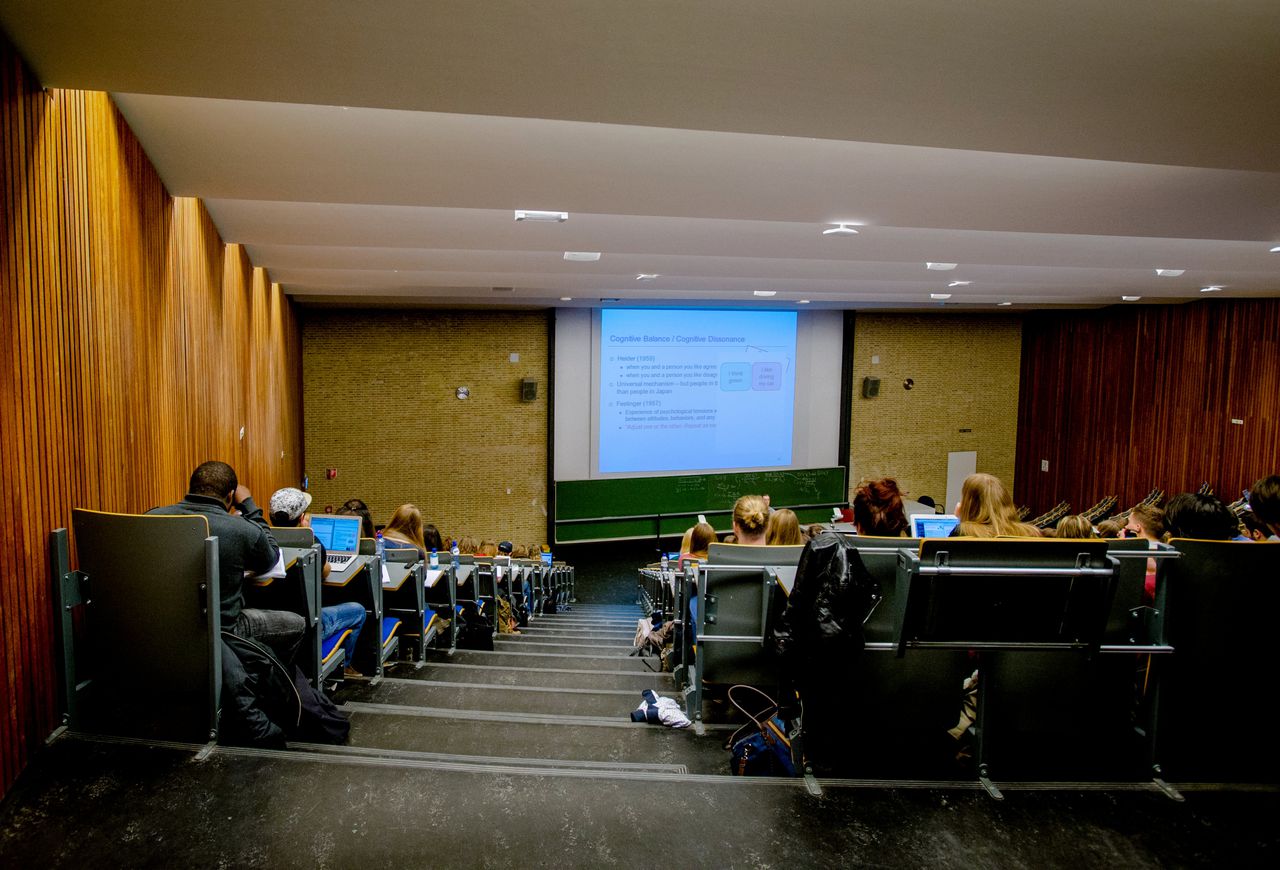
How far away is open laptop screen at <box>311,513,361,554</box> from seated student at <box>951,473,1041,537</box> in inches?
136

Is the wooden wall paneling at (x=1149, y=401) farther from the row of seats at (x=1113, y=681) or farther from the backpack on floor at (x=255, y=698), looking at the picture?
the backpack on floor at (x=255, y=698)

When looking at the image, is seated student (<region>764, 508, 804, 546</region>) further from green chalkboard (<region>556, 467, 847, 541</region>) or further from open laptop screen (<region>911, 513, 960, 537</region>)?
green chalkboard (<region>556, 467, 847, 541</region>)

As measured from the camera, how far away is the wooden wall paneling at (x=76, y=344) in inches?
96.8

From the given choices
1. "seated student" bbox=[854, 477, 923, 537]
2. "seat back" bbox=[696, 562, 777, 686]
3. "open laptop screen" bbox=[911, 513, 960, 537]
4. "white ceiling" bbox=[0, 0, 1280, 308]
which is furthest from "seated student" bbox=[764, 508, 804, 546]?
"open laptop screen" bbox=[911, 513, 960, 537]

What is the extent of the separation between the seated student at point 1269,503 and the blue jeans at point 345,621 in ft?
14.1

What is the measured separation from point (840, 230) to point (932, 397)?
33.2ft

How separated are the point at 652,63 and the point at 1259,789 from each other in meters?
3.35

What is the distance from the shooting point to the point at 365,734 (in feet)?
10.6

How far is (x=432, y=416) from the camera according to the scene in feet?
41.4

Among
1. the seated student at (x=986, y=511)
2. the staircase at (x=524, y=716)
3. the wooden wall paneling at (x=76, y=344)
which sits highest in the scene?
the wooden wall paneling at (x=76, y=344)

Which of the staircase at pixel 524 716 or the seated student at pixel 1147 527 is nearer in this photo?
the staircase at pixel 524 716

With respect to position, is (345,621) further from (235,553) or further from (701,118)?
(701,118)

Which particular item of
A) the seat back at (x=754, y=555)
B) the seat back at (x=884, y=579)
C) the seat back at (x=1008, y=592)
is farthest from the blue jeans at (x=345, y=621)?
the seat back at (x=1008, y=592)

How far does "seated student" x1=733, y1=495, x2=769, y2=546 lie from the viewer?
13.2 feet
